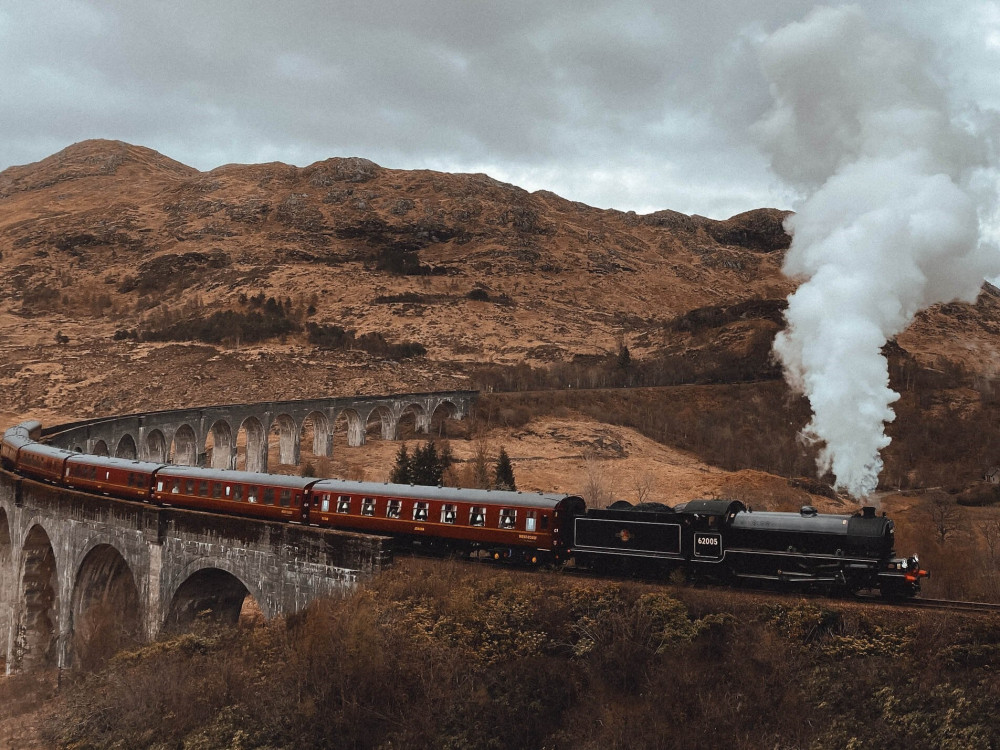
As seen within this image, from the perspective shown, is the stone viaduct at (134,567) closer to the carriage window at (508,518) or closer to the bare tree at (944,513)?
the carriage window at (508,518)

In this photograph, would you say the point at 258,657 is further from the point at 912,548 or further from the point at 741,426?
the point at 741,426

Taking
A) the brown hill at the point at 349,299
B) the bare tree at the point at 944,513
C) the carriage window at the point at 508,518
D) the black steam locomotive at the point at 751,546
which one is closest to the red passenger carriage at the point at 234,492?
the carriage window at the point at 508,518

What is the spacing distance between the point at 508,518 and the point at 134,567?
43.6 feet

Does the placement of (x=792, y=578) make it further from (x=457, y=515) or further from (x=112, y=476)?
(x=112, y=476)

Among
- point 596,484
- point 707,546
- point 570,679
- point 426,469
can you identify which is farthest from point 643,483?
point 570,679

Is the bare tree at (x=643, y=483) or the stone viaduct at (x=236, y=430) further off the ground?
the stone viaduct at (x=236, y=430)

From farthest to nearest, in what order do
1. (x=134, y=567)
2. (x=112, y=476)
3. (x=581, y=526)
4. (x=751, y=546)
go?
(x=112, y=476), (x=134, y=567), (x=581, y=526), (x=751, y=546)

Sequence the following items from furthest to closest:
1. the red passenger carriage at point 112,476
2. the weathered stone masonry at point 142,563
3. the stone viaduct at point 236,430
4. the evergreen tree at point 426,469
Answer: the stone viaduct at point 236,430
the evergreen tree at point 426,469
the red passenger carriage at point 112,476
the weathered stone masonry at point 142,563

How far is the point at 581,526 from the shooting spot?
21109mm

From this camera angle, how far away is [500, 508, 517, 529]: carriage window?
21453mm

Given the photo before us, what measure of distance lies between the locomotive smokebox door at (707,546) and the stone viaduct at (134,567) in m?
8.36

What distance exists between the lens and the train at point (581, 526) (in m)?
17.5

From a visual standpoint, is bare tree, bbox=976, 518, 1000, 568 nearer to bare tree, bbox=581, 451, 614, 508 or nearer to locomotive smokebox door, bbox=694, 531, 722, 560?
locomotive smokebox door, bbox=694, 531, 722, 560

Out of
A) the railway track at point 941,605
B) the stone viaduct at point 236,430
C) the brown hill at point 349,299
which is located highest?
the brown hill at point 349,299
